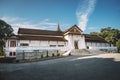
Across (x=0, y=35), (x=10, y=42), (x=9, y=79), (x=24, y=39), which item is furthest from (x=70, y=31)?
(x=9, y=79)

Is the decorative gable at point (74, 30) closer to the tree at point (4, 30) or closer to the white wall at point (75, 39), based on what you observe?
the white wall at point (75, 39)

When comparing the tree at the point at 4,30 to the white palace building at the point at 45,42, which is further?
the white palace building at the point at 45,42

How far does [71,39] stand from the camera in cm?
3397

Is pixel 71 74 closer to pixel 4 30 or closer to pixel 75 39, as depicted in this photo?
pixel 4 30

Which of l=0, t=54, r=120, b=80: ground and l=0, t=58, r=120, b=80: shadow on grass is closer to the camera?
l=0, t=58, r=120, b=80: shadow on grass

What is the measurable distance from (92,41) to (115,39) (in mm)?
13779

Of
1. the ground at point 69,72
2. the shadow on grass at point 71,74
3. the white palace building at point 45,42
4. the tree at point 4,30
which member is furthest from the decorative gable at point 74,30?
the shadow on grass at point 71,74

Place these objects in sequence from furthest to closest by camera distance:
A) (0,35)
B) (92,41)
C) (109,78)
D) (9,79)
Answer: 1. (92,41)
2. (0,35)
3. (9,79)
4. (109,78)

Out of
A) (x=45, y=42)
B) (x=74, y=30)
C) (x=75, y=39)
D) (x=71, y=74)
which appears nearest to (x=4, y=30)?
(x=45, y=42)

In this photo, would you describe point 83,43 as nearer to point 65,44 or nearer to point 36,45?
point 65,44

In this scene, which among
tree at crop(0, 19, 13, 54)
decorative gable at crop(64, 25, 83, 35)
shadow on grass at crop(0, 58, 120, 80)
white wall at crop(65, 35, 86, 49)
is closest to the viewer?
shadow on grass at crop(0, 58, 120, 80)

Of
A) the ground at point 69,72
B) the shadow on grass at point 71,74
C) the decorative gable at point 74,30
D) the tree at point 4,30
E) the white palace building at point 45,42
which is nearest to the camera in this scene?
the shadow on grass at point 71,74

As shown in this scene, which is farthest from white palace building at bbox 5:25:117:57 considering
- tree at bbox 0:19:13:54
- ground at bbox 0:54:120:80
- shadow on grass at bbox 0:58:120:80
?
shadow on grass at bbox 0:58:120:80

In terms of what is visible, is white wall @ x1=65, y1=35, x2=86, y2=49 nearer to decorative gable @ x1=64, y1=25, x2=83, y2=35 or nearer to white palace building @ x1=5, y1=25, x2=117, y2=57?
white palace building @ x1=5, y1=25, x2=117, y2=57
